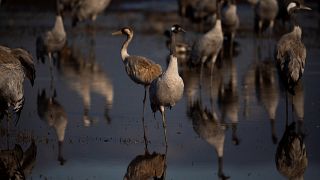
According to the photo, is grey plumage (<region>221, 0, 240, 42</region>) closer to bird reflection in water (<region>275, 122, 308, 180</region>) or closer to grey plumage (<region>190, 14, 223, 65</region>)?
grey plumage (<region>190, 14, 223, 65</region>)

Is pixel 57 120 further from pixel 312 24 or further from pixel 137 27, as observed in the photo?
pixel 312 24

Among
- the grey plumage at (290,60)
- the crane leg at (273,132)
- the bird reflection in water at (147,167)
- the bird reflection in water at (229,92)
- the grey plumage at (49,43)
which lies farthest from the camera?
the grey plumage at (49,43)

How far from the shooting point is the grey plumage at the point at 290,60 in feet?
46.0

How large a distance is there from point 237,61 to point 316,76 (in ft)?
9.89

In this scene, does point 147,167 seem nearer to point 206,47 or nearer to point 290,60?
point 290,60

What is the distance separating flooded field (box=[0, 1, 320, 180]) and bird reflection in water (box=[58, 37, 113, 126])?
0.07 ft

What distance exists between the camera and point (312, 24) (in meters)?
29.5

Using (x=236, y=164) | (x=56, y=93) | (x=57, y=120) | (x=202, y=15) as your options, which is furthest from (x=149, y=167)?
(x=202, y=15)

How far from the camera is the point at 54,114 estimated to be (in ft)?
48.2

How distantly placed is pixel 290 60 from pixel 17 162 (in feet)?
16.1

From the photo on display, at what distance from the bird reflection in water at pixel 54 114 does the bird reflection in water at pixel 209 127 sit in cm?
193

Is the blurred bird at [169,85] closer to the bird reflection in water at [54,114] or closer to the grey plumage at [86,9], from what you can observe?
the bird reflection in water at [54,114]

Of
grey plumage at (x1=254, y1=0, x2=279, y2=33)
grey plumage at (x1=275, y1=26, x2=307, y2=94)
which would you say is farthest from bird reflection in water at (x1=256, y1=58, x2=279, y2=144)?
grey plumage at (x1=254, y1=0, x2=279, y2=33)

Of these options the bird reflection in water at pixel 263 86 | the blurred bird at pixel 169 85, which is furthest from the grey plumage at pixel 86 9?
the blurred bird at pixel 169 85
